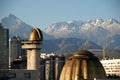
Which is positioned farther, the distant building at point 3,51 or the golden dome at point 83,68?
the distant building at point 3,51

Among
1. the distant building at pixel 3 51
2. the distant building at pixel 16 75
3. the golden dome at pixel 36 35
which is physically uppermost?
the golden dome at pixel 36 35

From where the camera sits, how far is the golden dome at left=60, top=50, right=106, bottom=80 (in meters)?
124

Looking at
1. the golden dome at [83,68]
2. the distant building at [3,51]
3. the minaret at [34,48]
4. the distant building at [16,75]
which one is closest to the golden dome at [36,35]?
the minaret at [34,48]

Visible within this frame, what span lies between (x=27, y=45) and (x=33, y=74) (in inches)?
975

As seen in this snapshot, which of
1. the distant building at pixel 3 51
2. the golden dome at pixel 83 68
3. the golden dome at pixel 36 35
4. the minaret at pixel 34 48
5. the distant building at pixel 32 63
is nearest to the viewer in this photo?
the golden dome at pixel 83 68

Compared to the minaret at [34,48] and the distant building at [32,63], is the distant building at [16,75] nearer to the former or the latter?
the distant building at [32,63]

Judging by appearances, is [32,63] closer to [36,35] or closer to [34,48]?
[34,48]

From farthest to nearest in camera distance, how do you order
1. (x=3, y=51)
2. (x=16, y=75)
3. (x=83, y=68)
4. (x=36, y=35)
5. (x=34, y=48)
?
(x=36, y=35) < (x=34, y=48) < (x=3, y=51) < (x=16, y=75) < (x=83, y=68)

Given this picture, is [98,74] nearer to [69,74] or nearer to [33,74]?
[69,74]

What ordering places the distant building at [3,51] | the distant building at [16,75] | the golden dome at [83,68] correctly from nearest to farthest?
1. the golden dome at [83,68]
2. the distant building at [16,75]
3. the distant building at [3,51]

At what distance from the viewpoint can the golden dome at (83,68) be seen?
124031 mm

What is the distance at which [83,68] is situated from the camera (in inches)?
4921

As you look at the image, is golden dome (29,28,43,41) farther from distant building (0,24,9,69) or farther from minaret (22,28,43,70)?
distant building (0,24,9,69)

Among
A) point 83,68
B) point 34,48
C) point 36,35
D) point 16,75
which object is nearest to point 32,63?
point 34,48
